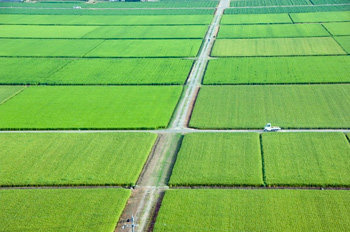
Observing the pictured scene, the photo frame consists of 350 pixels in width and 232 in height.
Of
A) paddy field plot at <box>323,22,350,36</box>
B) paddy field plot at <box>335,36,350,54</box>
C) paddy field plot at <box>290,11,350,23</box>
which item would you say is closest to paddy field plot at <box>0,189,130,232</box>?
paddy field plot at <box>335,36,350,54</box>

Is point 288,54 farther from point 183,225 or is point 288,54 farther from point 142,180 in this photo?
point 183,225

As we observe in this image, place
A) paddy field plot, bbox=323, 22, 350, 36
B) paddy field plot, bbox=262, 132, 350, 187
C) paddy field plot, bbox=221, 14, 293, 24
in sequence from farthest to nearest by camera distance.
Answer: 1. paddy field plot, bbox=221, 14, 293, 24
2. paddy field plot, bbox=323, 22, 350, 36
3. paddy field plot, bbox=262, 132, 350, 187

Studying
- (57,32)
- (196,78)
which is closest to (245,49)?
(196,78)

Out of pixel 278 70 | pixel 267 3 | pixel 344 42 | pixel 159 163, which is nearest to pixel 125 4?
pixel 267 3

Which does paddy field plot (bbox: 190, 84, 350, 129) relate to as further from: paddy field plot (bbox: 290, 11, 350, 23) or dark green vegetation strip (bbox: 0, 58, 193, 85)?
paddy field plot (bbox: 290, 11, 350, 23)

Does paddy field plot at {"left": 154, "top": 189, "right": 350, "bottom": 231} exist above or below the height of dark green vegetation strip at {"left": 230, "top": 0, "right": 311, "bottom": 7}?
above

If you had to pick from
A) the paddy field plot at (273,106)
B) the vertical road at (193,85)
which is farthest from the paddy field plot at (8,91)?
the paddy field plot at (273,106)

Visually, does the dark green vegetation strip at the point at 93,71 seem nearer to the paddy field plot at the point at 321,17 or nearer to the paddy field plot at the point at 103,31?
the paddy field plot at the point at 103,31
